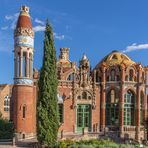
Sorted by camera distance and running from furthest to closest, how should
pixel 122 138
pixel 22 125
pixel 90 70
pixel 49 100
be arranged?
pixel 90 70
pixel 122 138
pixel 22 125
pixel 49 100

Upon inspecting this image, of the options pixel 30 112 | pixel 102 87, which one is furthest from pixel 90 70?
pixel 30 112

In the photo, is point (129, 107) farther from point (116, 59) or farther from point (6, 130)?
point (6, 130)

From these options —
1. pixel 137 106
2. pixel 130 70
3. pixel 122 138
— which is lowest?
pixel 122 138

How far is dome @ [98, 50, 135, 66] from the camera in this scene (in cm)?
6131

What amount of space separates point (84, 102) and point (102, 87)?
3.24 metres

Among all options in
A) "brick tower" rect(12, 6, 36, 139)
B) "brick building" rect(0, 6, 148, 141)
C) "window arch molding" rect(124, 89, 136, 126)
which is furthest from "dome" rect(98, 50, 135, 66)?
"brick tower" rect(12, 6, 36, 139)

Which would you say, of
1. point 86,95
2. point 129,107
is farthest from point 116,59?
point 129,107

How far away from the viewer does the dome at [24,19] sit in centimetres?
5483

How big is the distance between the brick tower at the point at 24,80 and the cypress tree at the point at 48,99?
12.9 meters

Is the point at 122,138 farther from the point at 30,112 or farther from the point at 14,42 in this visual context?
the point at 14,42

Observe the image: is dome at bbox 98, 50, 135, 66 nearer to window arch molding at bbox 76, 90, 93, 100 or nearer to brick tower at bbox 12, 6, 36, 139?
window arch molding at bbox 76, 90, 93, 100

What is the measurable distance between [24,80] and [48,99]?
1417 centimetres

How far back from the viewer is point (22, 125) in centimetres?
5378

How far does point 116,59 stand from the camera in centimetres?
6231
